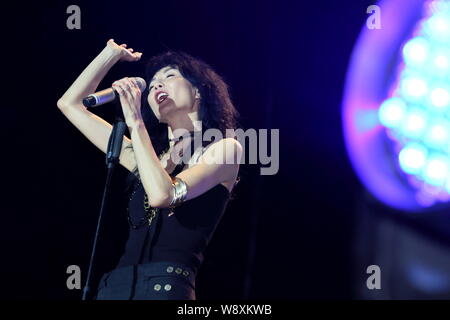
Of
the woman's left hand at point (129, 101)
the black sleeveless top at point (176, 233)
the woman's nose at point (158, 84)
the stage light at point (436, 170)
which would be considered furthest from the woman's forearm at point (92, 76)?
the stage light at point (436, 170)

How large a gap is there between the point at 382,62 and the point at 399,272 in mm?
1182

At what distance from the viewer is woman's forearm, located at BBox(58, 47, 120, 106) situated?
2234 mm

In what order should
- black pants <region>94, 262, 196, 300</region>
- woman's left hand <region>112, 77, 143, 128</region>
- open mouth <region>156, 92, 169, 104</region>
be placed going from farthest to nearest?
1. open mouth <region>156, 92, 169, 104</region>
2. woman's left hand <region>112, 77, 143, 128</region>
3. black pants <region>94, 262, 196, 300</region>

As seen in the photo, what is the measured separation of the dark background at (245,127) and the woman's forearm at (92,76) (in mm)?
488

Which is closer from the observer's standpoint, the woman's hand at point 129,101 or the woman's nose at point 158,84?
the woman's hand at point 129,101

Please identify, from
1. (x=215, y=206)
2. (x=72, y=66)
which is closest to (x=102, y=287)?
(x=215, y=206)

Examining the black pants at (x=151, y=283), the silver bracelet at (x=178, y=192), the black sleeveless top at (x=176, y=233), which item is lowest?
the black pants at (x=151, y=283)

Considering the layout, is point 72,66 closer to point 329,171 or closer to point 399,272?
point 329,171

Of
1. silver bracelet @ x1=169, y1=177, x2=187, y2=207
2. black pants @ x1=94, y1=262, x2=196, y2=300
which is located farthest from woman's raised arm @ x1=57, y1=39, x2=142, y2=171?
black pants @ x1=94, y1=262, x2=196, y2=300

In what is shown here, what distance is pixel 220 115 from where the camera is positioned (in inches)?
88.8

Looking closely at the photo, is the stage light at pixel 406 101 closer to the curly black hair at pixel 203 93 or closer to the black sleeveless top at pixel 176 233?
the curly black hair at pixel 203 93

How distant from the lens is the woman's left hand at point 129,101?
1915mm

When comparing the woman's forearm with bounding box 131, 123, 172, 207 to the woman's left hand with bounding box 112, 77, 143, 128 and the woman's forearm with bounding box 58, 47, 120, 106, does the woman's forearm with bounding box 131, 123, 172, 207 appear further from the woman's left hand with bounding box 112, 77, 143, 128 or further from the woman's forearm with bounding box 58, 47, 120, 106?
the woman's forearm with bounding box 58, 47, 120, 106

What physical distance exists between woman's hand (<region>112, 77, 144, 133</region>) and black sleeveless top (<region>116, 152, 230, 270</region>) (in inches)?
10.0
